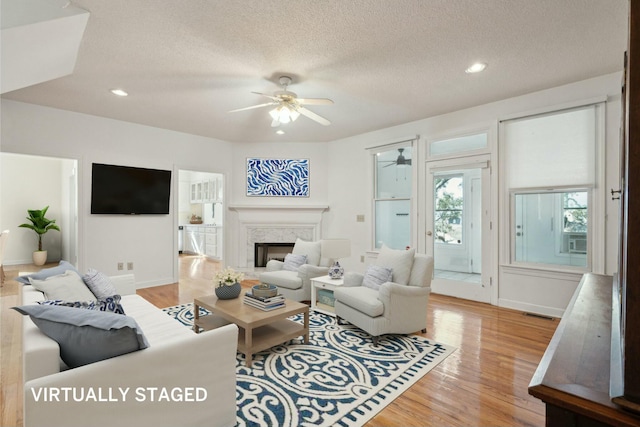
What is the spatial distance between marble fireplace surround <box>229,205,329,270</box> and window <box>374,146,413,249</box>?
120cm

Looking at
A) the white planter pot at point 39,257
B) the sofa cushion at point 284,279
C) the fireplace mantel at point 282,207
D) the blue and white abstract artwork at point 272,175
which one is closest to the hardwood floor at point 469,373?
the sofa cushion at point 284,279

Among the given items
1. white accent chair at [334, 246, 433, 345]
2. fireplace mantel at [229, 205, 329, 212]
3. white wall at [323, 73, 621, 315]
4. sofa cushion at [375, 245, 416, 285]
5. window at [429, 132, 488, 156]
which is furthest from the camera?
fireplace mantel at [229, 205, 329, 212]

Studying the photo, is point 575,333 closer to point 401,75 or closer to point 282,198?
point 401,75

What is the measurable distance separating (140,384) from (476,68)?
369 cm

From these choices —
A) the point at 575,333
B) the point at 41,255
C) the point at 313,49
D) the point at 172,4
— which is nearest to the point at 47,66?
the point at 172,4

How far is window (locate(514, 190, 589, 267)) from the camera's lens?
11.4 ft

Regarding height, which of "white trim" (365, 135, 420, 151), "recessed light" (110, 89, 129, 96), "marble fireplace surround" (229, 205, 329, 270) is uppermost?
"recessed light" (110, 89, 129, 96)

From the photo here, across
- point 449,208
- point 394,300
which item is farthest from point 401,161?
point 394,300

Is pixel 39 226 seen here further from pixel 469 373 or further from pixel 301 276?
pixel 469 373

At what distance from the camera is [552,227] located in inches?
145

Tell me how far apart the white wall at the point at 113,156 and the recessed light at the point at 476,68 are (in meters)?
4.53

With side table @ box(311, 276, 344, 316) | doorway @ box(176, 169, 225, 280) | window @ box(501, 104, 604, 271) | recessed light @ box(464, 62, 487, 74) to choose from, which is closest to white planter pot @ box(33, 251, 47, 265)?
doorway @ box(176, 169, 225, 280)

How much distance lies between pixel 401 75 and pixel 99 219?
4.74 m

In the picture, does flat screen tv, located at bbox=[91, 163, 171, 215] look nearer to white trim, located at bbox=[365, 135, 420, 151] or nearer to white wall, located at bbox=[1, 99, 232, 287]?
white wall, located at bbox=[1, 99, 232, 287]
